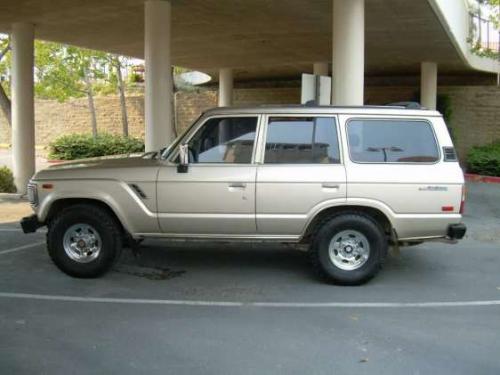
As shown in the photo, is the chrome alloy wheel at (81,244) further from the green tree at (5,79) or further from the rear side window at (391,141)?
the green tree at (5,79)

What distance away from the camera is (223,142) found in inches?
286

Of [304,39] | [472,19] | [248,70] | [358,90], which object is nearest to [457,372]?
[358,90]

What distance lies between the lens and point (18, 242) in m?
9.64

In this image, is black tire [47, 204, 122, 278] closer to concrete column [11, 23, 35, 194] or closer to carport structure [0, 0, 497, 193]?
carport structure [0, 0, 497, 193]

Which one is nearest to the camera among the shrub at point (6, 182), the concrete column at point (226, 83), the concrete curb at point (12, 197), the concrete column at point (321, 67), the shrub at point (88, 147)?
the concrete curb at point (12, 197)

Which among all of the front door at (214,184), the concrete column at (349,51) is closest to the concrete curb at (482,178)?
the concrete column at (349,51)

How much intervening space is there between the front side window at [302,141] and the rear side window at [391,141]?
0.75 ft

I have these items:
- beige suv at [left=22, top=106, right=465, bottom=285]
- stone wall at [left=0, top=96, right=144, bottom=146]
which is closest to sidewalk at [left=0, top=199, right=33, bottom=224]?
beige suv at [left=22, top=106, right=465, bottom=285]

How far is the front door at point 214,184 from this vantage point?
281 inches

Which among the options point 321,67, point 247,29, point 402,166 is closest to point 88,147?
point 321,67

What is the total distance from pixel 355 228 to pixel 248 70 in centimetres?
2151

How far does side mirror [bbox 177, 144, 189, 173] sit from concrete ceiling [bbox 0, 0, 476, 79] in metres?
7.76

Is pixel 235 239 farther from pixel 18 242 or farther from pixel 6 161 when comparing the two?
pixel 6 161

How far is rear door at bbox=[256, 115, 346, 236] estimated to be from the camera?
706cm
